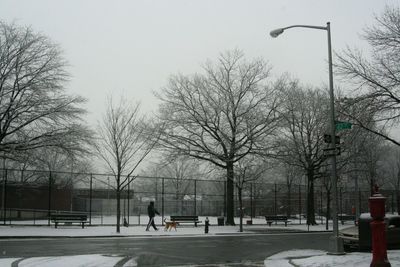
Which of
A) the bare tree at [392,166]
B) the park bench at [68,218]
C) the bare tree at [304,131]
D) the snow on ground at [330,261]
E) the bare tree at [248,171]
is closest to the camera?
the snow on ground at [330,261]

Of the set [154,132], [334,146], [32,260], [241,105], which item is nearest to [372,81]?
[334,146]

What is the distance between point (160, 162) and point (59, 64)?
10.7 m

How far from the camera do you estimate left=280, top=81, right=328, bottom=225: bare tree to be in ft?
129

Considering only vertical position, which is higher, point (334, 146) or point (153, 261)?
point (334, 146)

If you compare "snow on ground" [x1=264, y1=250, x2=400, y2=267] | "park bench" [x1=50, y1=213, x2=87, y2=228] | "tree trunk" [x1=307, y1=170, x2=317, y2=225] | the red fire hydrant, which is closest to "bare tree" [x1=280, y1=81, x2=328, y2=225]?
"tree trunk" [x1=307, y1=170, x2=317, y2=225]

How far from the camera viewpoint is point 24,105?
3019cm

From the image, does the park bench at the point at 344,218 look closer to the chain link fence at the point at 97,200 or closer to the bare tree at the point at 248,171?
the chain link fence at the point at 97,200

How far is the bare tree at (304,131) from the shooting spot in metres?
39.3

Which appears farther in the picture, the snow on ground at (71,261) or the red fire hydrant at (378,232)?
the snow on ground at (71,261)

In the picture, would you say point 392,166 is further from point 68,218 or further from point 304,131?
point 68,218

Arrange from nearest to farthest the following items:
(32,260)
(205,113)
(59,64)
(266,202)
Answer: (32,260), (59,64), (205,113), (266,202)

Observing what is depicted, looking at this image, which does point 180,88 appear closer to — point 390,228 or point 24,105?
point 24,105

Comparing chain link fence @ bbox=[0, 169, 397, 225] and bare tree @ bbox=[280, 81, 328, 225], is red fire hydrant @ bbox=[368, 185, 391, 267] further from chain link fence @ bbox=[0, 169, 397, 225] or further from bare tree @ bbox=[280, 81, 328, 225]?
bare tree @ bbox=[280, 81, 328, 225]

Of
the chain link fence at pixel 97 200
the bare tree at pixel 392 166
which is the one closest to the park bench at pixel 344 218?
the chain link fence at pixel 97 200
